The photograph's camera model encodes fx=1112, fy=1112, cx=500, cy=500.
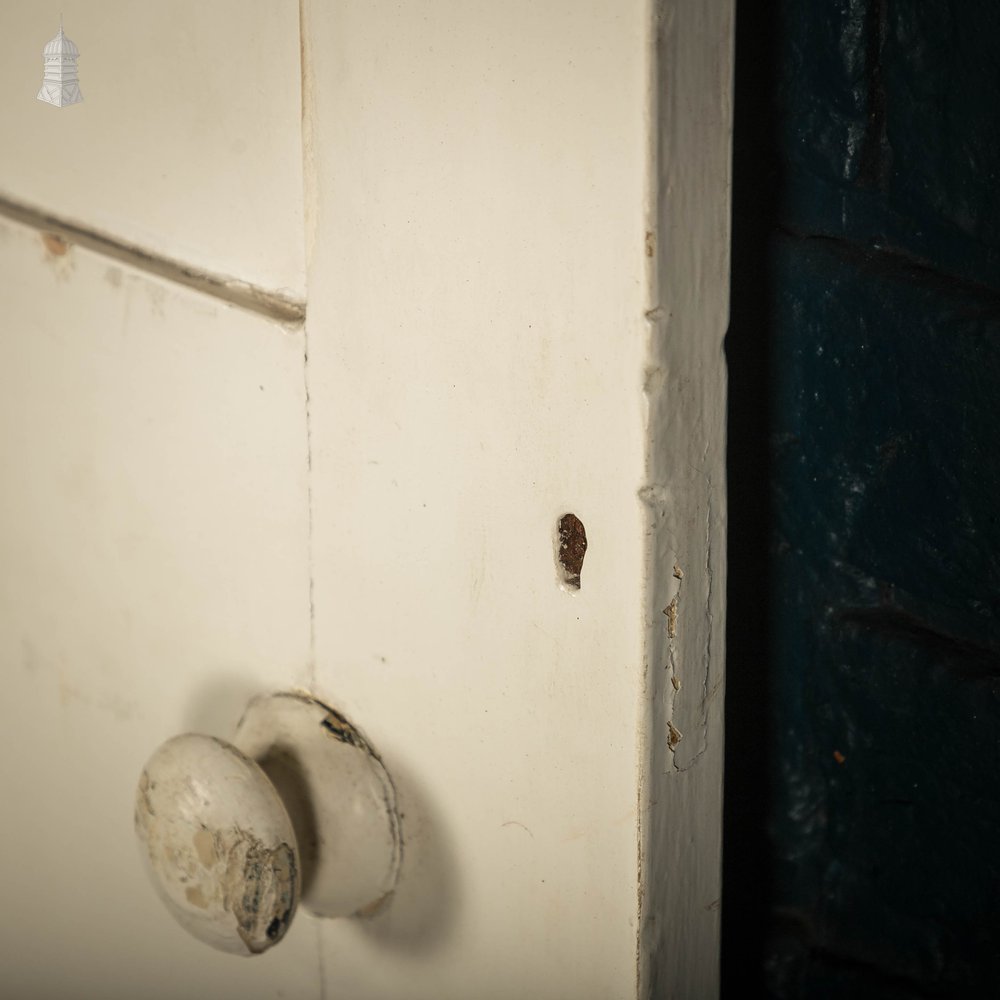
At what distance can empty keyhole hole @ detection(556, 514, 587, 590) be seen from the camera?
1.74 feet

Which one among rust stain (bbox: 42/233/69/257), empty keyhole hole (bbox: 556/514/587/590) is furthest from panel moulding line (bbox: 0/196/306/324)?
empty keyhole hole (bbox: 556/514/587/590)

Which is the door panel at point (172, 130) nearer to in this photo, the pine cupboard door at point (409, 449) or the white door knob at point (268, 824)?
the pine cupboard door at point (409, 449)

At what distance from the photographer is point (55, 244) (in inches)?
28.3

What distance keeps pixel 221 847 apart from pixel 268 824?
0.03 meters

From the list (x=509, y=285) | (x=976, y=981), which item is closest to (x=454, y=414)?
(x=509, y=285)

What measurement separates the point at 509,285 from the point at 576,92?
3.6 inches

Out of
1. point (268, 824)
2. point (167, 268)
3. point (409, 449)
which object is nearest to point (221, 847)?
point (268, 824)

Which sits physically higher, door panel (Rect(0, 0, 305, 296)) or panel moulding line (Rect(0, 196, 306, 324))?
door panel (Rect(0, 0, 305, 296))

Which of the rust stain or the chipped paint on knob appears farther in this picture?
the rust stain

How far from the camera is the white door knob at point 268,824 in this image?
59cm

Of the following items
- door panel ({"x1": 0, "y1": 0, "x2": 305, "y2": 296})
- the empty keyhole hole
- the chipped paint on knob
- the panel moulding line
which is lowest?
the chipped paint on knob

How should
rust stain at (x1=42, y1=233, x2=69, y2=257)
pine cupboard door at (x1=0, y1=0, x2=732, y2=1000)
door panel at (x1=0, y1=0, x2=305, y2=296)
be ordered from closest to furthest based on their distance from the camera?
1. pine cupboard door at (x1=0, y1=0, x2=732, y2=1000)
2. door panel at (x1=0, y1=0, x2=305, y2=296)
3. rust stain at (x1=42, y1=233, x2=69, y2=257)

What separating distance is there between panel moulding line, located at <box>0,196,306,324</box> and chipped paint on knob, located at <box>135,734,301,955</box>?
245 millimetres

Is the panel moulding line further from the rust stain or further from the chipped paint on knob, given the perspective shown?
the chipped paint on knob
